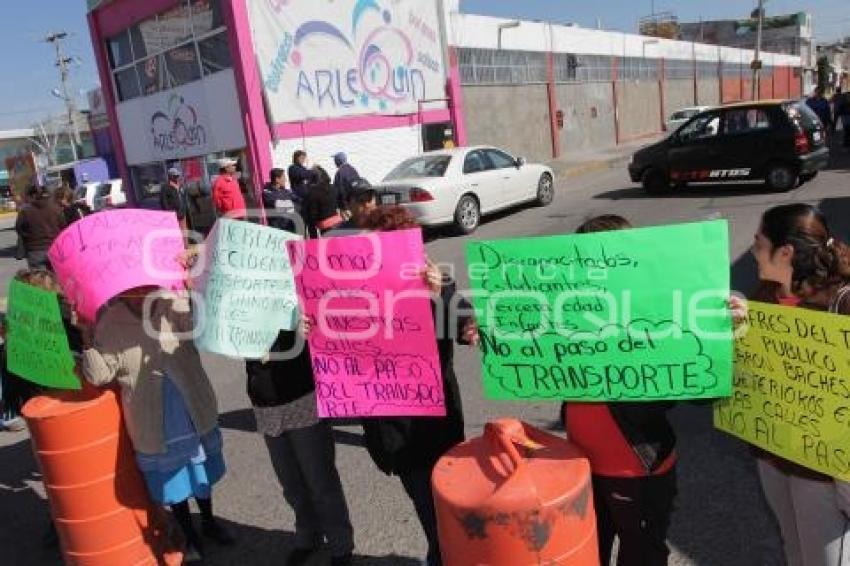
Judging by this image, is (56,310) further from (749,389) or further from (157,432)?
(749,389)

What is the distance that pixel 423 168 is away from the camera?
42.2 feet

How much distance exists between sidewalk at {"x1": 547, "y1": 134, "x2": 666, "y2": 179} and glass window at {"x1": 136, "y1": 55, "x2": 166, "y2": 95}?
1184 centimetres

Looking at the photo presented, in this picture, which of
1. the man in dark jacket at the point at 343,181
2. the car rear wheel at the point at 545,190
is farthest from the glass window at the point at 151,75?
the car rear wheel at the point at 545,190

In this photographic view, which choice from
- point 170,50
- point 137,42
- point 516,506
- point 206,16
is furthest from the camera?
point 137,42

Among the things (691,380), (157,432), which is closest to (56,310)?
(157,432)

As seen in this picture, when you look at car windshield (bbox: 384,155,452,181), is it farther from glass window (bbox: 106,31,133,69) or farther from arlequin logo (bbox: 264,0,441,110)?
glass window (bbox: 106,31,133,69)

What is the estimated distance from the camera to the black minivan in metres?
12.7

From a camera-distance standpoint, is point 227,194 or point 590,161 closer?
point 227,194

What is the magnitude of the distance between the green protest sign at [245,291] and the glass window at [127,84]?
20.3m

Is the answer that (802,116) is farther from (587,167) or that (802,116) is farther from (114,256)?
(114,256)

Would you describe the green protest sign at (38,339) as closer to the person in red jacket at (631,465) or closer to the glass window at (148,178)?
the person in red jacket at (631,465)

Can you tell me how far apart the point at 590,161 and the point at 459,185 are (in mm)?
13832

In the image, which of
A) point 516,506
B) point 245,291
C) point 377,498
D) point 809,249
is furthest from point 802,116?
point 516,506

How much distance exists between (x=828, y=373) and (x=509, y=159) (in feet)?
40.5
